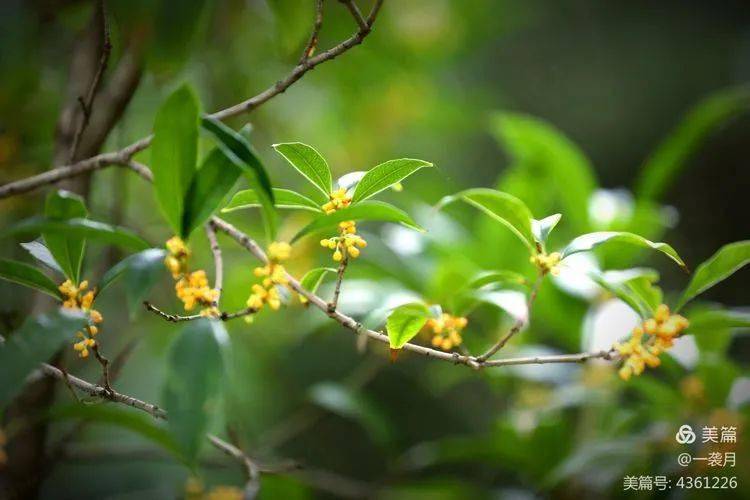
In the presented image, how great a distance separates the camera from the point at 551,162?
3.96 feet

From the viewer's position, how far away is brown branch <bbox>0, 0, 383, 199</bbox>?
0.54 meters

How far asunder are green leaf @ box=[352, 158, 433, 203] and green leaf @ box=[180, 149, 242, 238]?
0.12 metres

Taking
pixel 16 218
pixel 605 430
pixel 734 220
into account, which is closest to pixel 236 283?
pixel 16 218

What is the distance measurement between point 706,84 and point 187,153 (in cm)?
199

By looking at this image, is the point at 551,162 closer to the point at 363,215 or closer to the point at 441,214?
the point at 441,214

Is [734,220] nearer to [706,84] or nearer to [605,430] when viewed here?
[706,84]

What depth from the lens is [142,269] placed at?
46cm

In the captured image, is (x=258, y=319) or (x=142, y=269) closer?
(x=142, y=269)

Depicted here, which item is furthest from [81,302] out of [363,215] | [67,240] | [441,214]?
[441,214]

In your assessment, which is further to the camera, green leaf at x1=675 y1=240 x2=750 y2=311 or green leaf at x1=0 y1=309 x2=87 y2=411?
green leaf at x1=675 y1=240 x2=750 y2=311

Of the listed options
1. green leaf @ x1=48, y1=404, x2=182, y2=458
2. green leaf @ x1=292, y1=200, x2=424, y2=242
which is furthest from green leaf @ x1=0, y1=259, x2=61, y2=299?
green leaf @ x1=292, y1=200, x2=424, y2=242

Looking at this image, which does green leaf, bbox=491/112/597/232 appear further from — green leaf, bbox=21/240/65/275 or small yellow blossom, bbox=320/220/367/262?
green leaf, bbox=21/240/65/275

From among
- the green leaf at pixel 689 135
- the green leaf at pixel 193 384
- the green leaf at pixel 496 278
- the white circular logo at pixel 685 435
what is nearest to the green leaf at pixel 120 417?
the green leaf at pixel 193 384

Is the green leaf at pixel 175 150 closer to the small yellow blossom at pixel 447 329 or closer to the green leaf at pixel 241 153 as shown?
the green leaf at pixel 241 153
